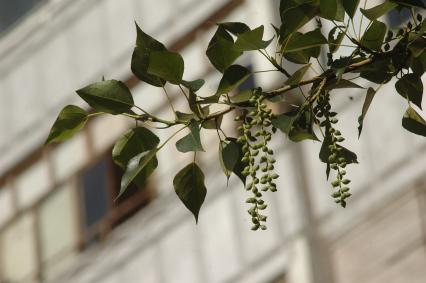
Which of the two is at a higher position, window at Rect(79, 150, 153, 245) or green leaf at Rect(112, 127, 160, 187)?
window at Rect(79, 150, 153, 245)

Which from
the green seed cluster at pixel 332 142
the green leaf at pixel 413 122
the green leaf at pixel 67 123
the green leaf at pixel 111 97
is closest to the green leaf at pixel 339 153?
the green seed cluster at pixel 332 142

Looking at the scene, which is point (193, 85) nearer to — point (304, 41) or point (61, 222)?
point (304, 41)

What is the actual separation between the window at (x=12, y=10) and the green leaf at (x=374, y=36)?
1164 cm

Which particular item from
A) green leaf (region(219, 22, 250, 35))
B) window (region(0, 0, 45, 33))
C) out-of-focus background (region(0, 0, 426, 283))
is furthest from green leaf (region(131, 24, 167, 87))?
window (region(0, 0, 45, 33))

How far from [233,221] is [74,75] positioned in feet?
9.38

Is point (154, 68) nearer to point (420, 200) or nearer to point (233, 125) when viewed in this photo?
point (420, 200)

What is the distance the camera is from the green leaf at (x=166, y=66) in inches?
143

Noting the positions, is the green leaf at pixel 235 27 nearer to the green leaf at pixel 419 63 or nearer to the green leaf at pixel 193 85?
the green leaf at pixel 193 85

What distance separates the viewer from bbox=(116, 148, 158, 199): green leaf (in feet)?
11.9

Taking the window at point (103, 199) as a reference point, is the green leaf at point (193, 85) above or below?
below

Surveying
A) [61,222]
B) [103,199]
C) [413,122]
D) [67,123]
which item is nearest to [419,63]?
[413,122]

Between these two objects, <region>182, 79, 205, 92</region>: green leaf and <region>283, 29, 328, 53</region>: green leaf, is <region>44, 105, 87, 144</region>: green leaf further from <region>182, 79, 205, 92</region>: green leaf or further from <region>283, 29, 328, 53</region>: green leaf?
<region>283, 29, 328, 53</region>: green leaf

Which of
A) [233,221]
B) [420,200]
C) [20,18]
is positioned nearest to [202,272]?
[233,221]

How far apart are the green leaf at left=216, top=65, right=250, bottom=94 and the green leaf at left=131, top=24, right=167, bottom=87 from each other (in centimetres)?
11
